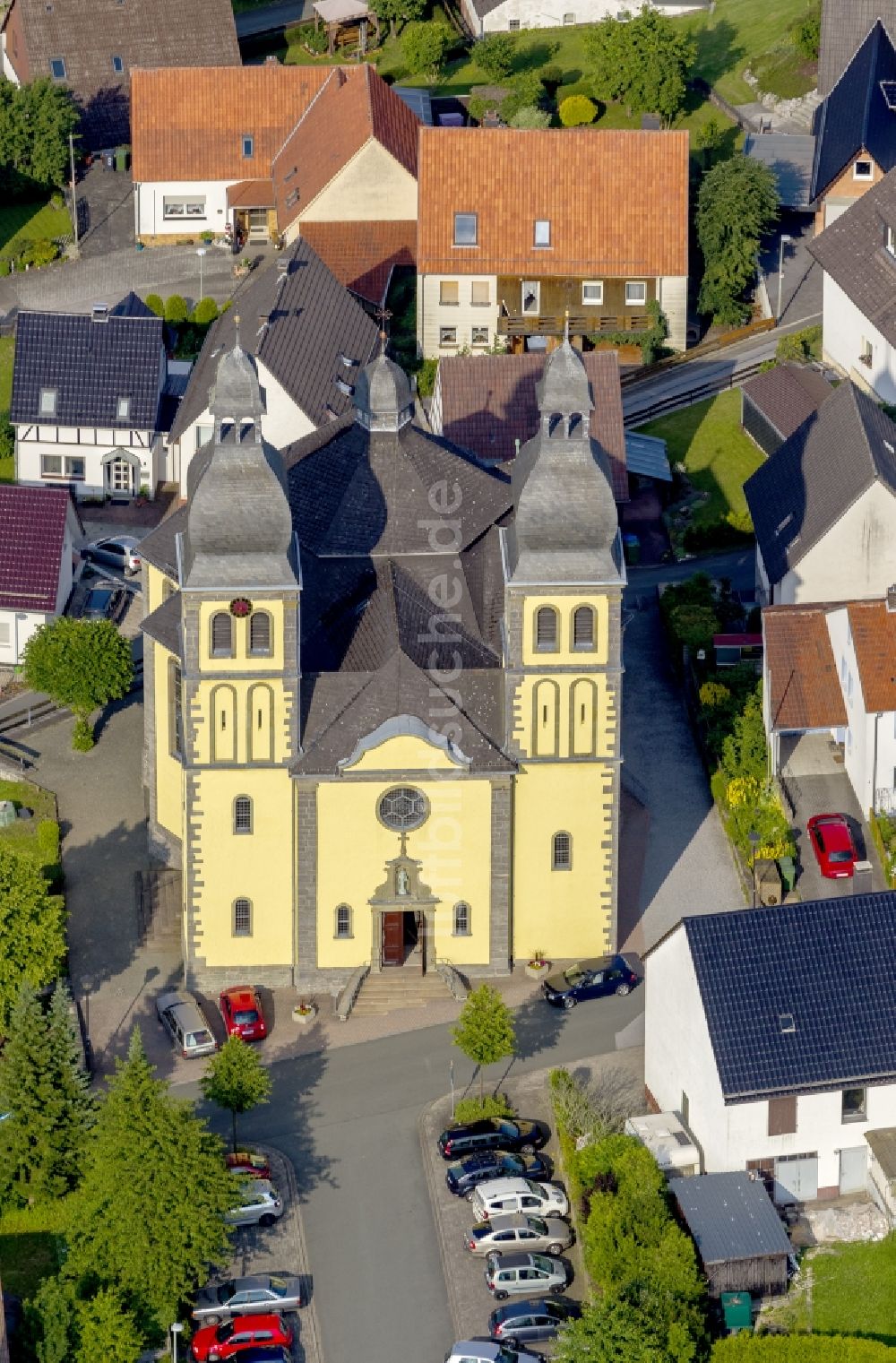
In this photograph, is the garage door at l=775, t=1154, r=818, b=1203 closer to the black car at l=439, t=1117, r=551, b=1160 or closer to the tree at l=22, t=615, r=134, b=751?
the black car at l=439, t=1117, r=551, b=1160

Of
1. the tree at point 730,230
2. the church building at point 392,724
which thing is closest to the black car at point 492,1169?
the church building at point 392,724

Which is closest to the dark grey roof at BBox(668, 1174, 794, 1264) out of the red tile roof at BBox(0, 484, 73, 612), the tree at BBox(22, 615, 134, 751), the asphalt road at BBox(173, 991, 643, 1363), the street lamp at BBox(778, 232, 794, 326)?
the asphalt road at BBox(173, 991, 643, 1363)

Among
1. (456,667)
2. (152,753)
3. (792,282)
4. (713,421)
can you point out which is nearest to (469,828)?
(456,667)

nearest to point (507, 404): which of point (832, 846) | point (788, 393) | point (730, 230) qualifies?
point (788, 393)

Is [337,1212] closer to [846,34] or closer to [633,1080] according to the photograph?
[633,1080]

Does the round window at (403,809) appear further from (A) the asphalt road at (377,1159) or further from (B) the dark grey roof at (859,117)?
(B) the dark grey roof at (859,117)

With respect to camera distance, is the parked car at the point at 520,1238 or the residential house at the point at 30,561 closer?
the parked car at the point at 520,1238
